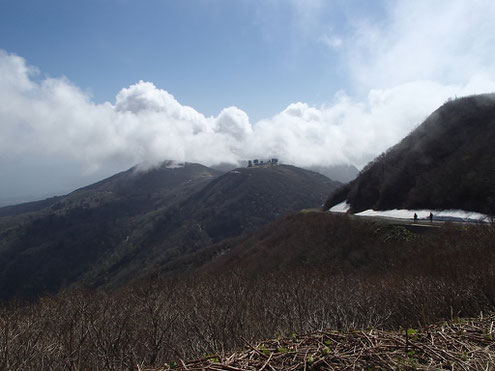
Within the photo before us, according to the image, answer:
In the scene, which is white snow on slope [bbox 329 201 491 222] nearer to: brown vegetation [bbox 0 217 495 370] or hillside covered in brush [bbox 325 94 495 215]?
hillside covered in brush [bbox 325 94 495 215]

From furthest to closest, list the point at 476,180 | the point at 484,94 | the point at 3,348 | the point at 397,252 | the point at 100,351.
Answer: the point at 484,94, the point at 476,180, the point at 397,252, the point at 100,351, the point at 3,348

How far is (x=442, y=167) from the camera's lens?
55.7m

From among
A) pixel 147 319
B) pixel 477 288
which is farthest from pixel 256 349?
pixel 147 319

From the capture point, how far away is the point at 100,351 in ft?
39.9

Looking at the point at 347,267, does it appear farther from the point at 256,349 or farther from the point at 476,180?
Result: the point at 256,349

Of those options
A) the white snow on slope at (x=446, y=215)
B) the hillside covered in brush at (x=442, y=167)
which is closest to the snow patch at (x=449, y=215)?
the white snow on slope at (x=446, y=215)

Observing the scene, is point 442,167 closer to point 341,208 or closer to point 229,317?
point 341,208

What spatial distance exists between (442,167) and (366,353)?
206ft

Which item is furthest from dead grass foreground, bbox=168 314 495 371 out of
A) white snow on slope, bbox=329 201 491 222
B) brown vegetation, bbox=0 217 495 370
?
white snow on slope, bbox=329 201 491 222

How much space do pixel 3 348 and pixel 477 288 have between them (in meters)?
15.3

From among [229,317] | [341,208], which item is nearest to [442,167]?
[341,208]

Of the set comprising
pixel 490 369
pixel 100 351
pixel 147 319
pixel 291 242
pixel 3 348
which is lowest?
pixel 291 242

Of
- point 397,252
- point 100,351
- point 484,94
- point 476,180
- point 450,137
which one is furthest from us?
point 484,94

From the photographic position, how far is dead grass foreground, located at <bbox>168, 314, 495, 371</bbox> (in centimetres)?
310
